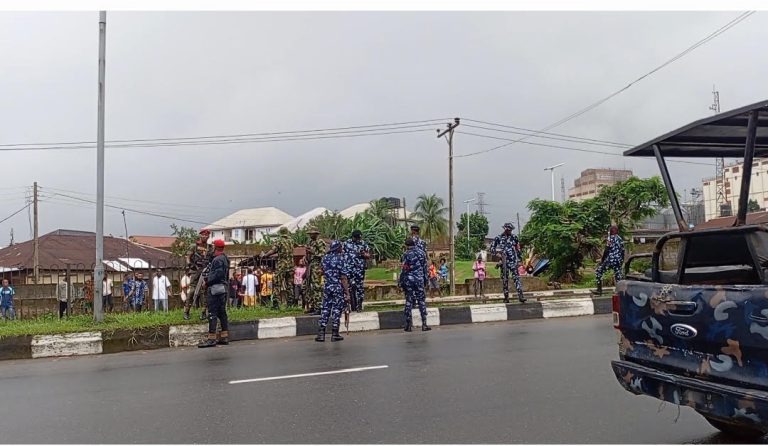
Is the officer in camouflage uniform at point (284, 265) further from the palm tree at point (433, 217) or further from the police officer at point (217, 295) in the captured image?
the palm tree at point (433, 217)

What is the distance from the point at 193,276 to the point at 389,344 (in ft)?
14.4

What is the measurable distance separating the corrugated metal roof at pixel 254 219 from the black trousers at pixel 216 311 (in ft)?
231

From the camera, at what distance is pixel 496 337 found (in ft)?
29.9

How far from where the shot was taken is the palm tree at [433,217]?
2488 inches

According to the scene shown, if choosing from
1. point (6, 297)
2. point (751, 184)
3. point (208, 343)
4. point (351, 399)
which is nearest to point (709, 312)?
point (751, 184)

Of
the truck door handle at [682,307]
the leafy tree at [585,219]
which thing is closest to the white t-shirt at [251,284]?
the leafy tree at [585,219]

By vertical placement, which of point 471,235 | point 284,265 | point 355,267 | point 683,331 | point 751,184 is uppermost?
point 471,235

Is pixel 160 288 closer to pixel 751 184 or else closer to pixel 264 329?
pixel 264 329

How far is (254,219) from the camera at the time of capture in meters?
83.1

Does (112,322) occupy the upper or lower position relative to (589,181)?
lower

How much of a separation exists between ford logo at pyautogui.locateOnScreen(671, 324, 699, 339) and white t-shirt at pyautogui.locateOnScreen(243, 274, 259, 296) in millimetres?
12111

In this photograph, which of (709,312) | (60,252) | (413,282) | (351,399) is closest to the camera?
(709,312)

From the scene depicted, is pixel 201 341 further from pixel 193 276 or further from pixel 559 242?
pixel 559 242

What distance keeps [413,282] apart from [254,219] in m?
75.0
